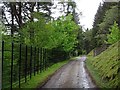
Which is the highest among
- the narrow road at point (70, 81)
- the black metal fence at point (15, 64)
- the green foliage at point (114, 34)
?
the green foliage at point (114, 34)

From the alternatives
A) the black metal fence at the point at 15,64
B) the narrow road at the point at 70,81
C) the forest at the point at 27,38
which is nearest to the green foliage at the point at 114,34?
the forest at the point at 27,38

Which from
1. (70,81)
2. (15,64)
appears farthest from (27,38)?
(15,64)

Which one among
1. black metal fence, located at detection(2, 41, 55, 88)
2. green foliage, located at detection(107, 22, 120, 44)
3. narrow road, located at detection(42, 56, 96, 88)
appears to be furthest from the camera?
green foliage, located at detection(107, 22, 120, 44)

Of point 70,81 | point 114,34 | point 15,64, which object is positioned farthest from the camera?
point 114,34

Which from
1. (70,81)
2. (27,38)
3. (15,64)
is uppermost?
(27,38)

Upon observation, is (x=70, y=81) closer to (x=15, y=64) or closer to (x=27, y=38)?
(x=15, y=64)

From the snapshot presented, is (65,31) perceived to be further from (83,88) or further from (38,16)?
(83,88)

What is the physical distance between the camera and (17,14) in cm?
1680

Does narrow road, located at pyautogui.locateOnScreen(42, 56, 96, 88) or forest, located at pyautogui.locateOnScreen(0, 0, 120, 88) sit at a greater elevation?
forest, located at pyautogui.locateOnScreen(0, 0, 120, 88)

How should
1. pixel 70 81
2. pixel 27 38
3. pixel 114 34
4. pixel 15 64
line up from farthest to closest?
pixel 114 34
pixel 27 38
pixel 70 81
pixel 15 64

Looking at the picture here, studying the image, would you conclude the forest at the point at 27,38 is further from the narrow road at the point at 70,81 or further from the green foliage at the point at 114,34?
the narrow road at the point at 70,81

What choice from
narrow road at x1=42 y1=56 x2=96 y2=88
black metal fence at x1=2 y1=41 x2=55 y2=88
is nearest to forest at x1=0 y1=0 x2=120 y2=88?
black metal fence at x1=2 y1=41 x2=55 y2=88

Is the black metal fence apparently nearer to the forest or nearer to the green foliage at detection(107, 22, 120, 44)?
the forest

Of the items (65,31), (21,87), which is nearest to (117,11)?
(21,87)
